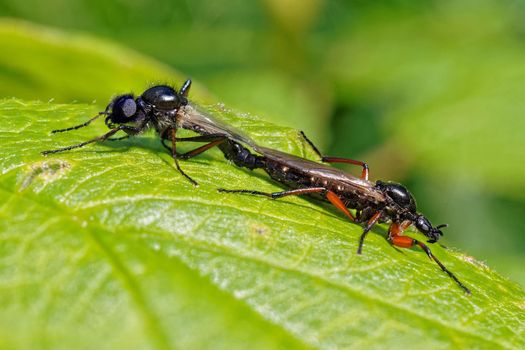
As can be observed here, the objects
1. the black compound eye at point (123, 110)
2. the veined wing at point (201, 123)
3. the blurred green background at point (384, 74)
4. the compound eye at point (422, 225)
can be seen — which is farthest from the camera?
the blurred green background at point (384, 74)

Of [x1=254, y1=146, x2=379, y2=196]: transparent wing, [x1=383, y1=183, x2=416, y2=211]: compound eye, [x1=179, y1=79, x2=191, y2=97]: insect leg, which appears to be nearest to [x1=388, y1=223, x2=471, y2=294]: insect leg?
[x1=383, y1=183, x2=416, y2=211]: compound eye

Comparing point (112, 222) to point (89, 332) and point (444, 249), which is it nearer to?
point (89, 332)

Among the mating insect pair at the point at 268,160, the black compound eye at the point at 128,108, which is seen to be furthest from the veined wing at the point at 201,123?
the black compound eye at the point at 128,108

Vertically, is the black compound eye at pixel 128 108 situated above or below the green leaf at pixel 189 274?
above

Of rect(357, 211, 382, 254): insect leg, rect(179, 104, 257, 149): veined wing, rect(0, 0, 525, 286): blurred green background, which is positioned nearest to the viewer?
rect(357, 211, 382, 254): insect leg

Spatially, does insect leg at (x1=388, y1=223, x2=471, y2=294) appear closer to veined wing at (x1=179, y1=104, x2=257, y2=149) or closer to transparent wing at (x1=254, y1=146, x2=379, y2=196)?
transparent wing at (x1=254, y1=146, x2=379, y2=196)

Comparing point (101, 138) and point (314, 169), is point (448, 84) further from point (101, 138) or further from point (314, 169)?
point (101, 138)

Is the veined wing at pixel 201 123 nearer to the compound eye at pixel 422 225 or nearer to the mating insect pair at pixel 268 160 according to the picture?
the mating insect pair at pixel 268 160
